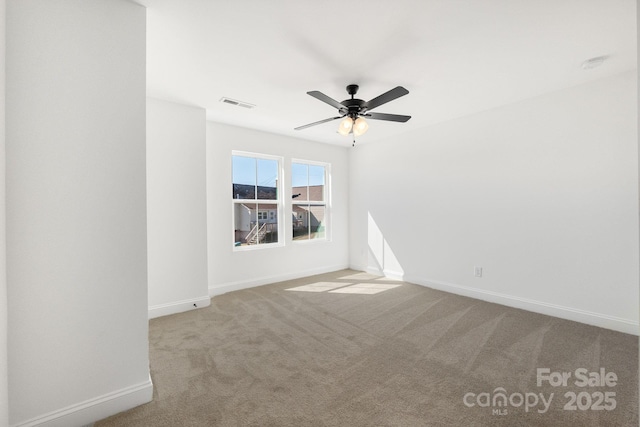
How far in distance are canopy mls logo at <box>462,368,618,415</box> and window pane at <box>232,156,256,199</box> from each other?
3824 mm

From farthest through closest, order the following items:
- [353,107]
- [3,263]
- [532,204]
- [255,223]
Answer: [255,223]
[532,204]
[353,107]
[3,263]

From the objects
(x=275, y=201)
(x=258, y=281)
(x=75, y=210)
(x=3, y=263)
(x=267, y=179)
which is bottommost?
(x=258, y=281)

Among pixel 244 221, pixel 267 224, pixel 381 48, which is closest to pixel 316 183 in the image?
→ pixel 267 224

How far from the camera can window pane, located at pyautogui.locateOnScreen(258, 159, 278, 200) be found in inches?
184

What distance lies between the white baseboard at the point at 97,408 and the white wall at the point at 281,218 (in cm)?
230

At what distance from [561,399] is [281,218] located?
13.2 ft

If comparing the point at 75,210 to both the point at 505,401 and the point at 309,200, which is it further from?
the point at 309,200

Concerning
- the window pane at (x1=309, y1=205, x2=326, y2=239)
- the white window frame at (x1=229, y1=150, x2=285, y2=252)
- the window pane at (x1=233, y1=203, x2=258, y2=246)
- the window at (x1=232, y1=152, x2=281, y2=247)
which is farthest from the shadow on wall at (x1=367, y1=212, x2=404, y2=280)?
the window pane at (x1=233, y1=203, x2=258, y2=246)

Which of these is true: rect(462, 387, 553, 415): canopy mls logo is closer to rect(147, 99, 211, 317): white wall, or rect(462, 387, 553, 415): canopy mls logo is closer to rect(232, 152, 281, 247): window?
rect(147, 99, 211, 317): white wall

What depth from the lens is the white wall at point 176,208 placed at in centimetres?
324

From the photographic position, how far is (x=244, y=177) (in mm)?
4496

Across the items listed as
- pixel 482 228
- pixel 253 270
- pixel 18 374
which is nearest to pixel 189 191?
pixel 253 270

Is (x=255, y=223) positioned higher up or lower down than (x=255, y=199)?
lower down

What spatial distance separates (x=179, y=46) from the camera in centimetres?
221
